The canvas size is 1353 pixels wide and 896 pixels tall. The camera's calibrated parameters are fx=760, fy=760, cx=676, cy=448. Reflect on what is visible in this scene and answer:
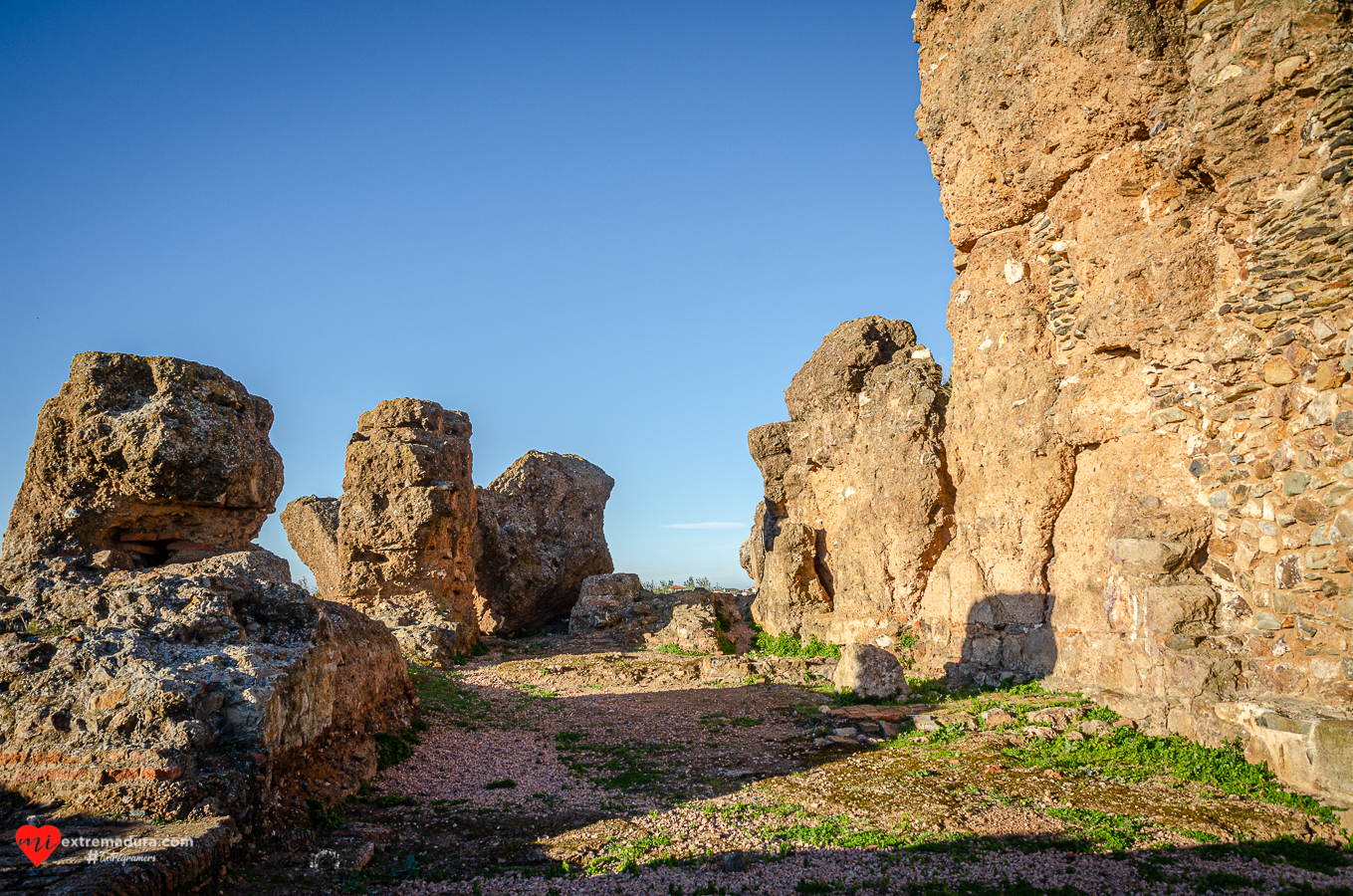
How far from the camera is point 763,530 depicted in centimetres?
1830

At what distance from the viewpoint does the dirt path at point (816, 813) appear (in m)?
4.66

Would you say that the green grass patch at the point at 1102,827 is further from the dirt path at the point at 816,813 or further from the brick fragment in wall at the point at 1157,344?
the brick fragment in wall at the point at 1157,344

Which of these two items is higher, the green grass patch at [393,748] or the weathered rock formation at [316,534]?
the weathered rock formation at [316,534]

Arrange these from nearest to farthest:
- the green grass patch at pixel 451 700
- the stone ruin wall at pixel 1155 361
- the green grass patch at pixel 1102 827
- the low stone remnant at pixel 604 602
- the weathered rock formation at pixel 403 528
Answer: the green grass patch at pixel 1102 827, the stone ruin wall at pixel 1155 361, the green grass patch at pixel 451 700, the weathered rock formation at pixel 403 528, the low stone remnant at pixel 604 602

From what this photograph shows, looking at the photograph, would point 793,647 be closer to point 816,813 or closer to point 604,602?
point 604,602

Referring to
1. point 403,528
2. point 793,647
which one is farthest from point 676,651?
point 403,528

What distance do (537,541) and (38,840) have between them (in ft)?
59.2

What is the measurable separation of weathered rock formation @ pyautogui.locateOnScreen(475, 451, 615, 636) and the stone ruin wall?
11.9 m

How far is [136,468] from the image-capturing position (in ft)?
29.0

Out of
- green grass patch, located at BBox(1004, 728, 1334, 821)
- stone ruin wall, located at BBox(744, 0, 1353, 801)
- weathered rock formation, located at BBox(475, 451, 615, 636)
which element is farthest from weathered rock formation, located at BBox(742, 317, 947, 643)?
weathered rock formation, located at BBox(475, 451, 615, 636)

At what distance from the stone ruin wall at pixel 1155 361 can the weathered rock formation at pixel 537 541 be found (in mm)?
11898

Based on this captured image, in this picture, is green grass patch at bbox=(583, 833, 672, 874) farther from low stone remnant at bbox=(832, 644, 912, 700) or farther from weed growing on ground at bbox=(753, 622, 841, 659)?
weed growing on ground at bbox=(753, 622, 841, 659)

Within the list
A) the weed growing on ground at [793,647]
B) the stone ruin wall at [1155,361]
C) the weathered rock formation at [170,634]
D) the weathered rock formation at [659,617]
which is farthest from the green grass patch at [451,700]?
the stone ruin wall at [1155,361]

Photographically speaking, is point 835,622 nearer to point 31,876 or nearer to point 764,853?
point 764,853
